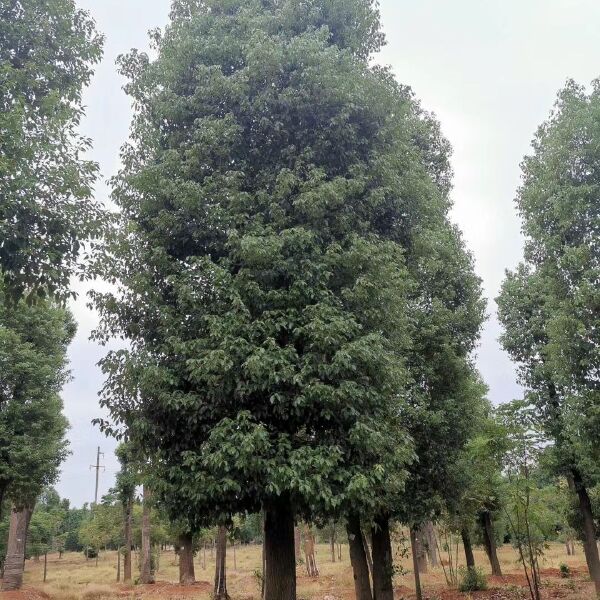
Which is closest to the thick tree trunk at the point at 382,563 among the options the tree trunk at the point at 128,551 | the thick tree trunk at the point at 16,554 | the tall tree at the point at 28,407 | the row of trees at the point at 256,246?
the row of trees at the point at 256,246

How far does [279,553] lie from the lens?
25.7 ft

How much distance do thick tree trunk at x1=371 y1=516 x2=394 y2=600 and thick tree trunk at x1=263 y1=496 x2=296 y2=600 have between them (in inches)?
199

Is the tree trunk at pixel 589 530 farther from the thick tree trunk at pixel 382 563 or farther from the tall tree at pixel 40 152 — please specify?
the tall tree at pixel 40 152

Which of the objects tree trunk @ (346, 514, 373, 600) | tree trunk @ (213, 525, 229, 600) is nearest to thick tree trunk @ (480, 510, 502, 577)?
tree trunk @ (346, 514, 373, 600)

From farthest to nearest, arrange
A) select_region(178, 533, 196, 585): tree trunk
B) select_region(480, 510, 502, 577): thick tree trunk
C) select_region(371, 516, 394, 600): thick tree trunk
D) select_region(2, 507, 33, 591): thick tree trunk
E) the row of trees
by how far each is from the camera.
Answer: select_region(480, 510, 502, 577): thick tree trunk
select_region(178, 533, 196, 585): tree trunk
select_region(2, 507, 33, 591): thick tree trunk
select_region(371, 516, 394, 600): thick tree trunk
the row of trees

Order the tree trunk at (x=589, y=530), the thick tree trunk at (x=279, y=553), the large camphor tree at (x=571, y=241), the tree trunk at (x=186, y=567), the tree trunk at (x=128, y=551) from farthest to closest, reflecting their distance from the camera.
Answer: the tree trunk at (x=128, y=551) < the tree trunk at (x=186, y=567) < the tree trunk at (x=589, y=530) < the large camphor tree at (x=571, y=241) < the thick tree trunk at (x=279, y=553)

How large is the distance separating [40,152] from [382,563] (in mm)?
11353

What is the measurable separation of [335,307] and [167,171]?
349cm

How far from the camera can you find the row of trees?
23.0 feet

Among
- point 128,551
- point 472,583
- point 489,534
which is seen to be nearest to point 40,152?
point 472,583

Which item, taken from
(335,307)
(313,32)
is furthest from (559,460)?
(313,32)

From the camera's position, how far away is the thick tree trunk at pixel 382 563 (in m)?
12.6

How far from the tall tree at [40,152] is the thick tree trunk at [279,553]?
4539 millimetres

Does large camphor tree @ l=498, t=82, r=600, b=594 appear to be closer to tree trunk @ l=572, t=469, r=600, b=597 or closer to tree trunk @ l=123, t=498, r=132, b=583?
tree trunk @ l=572, t=469, r=600, b=597
